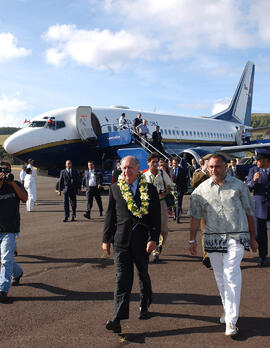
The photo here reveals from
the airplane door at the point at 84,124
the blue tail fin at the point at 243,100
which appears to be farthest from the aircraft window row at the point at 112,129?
the blue tail fin at the point at 243,100

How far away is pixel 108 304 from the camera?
4.61m

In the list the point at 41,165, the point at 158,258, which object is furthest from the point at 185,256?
the point at 41,165

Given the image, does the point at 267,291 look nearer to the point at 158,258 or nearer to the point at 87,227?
the point at 158,258

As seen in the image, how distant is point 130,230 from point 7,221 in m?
2.03

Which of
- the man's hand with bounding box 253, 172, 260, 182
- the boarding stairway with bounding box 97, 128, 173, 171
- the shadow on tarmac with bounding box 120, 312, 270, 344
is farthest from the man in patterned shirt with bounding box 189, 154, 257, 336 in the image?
the boarding stairway with bounding box 97, 128, 173, 171

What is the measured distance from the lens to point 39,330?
3871 millimetres

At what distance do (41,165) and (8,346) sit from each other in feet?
46.5

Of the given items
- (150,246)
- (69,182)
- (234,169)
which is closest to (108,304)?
(150,246)

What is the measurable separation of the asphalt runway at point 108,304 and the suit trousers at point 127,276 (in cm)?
27

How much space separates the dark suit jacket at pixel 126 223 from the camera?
397 centimetres

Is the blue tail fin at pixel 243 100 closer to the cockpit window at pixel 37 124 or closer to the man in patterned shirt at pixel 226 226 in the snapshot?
the cockpit window at pixel 37 124

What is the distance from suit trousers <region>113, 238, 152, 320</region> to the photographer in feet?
5.85

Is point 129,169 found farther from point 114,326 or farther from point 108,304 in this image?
point 108,304

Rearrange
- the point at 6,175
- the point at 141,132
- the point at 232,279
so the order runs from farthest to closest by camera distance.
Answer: the point at 141,132
the point at 6,175
the point at 232,279
